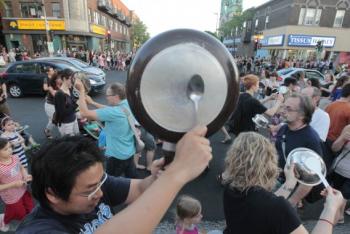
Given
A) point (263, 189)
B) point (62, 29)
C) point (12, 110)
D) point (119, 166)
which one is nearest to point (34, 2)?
point (62, 29)

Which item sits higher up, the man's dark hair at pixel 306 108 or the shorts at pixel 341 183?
the man's dark hair at pixel 306 108

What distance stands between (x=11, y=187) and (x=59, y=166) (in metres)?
2.27

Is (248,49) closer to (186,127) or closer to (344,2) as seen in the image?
(344,2)

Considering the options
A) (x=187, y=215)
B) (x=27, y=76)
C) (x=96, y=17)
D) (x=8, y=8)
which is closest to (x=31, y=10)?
(x=8, y=8)

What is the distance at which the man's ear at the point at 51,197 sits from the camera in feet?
3.46

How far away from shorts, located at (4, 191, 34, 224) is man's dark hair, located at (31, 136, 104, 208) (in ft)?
7.58

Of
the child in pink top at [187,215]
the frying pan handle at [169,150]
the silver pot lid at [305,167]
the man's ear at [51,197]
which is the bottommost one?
the child in pink top at [187,215]

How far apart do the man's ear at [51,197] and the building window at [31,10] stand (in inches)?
1293

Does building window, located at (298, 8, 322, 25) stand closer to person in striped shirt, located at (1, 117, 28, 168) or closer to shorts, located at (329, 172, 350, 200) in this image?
shorts, located at (329, 172, 350, 200)

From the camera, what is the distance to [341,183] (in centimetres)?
318

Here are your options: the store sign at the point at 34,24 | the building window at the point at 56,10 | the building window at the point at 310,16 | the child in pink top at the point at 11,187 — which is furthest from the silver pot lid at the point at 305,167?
the building window at the point at 56,10

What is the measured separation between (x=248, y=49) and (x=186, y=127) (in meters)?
42.6

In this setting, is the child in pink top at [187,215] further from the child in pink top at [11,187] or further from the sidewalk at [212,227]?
the child in pink top at [11,187]

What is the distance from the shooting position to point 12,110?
8430 millimetres
